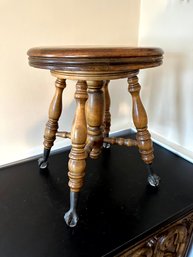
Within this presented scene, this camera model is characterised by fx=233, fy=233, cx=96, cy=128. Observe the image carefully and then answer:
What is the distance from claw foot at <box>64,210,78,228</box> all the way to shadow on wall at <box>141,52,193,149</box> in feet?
1.50

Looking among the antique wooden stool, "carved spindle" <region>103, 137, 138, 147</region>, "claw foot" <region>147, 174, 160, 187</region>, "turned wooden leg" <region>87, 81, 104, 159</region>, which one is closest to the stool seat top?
A: the antique wooden stool

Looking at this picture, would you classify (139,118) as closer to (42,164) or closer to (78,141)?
(78,141)

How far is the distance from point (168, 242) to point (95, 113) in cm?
38

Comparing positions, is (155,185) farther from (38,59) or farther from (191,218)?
(38,59)

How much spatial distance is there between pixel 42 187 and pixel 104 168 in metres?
0.20

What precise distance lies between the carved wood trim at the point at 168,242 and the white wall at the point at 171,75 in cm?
25

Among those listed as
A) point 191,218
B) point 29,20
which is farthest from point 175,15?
point 191,218

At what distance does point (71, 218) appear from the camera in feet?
1.75

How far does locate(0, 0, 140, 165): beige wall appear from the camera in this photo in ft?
2.08

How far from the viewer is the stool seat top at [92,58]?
38cm

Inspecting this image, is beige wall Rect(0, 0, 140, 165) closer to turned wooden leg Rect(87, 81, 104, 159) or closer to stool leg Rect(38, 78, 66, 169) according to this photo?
stool leg Rect(38, 78, 66, 169)

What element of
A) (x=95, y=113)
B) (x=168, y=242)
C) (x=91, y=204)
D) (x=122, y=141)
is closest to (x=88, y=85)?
(x=95, y=113)

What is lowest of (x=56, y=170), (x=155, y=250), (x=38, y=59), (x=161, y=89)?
(x=155, y=250)

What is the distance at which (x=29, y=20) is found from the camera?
0.64 meters
